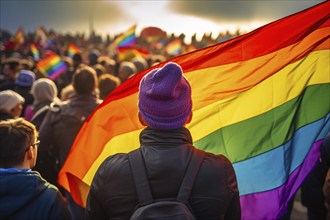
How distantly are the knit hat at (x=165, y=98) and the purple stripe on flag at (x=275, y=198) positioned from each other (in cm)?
94

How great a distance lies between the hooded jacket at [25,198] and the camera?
2.08 meters

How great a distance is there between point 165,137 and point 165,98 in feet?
0.55

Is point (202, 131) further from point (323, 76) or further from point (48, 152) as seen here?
point (48, 152)

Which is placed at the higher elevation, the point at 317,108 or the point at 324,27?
the point at 324,27

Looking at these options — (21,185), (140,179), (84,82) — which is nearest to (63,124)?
(84,82)

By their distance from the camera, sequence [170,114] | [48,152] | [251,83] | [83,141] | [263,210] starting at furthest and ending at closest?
[48,152] < [83,141] < [251,83] < [263,210] < [170,114]

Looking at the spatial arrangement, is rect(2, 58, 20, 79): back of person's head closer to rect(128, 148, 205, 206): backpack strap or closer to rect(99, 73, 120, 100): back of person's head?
rect(99, 73, 120, 100): back of person's head

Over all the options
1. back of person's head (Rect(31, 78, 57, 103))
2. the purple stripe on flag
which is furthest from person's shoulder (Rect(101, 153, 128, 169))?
back of person's head (Rect(31, 78, 57, 103))

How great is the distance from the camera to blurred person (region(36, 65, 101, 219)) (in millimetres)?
3590

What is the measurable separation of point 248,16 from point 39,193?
2.72m

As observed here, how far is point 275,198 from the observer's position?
2.36 m

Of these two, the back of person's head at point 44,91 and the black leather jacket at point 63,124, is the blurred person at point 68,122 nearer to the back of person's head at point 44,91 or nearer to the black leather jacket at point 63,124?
the black leather jacket at point 63,124

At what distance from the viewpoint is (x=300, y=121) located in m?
2.46

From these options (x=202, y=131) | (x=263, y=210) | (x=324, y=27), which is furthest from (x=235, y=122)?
(x=324, y=27)
